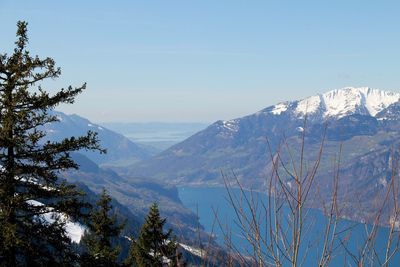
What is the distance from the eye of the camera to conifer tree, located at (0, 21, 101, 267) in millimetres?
15562

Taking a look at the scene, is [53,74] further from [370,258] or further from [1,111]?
[370,258]

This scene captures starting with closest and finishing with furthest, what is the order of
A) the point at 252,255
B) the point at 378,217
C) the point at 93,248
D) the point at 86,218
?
the point at 378,217
the point at 252,255
the point at 86,218
the point at 93,248

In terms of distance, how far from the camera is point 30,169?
637 inches

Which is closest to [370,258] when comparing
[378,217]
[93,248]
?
[378,217]

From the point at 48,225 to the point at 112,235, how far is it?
53.6ft

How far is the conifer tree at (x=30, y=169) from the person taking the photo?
15.6 metres

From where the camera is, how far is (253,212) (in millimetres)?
6199

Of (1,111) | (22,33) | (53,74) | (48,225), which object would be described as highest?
(22,33)

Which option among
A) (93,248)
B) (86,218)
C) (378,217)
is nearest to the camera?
(378,217)

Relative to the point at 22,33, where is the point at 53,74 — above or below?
below

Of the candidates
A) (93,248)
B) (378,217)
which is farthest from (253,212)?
(93,248)

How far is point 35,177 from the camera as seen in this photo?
54.1 ft

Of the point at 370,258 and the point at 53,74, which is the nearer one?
the point at 370,258

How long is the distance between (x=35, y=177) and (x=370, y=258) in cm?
1271
